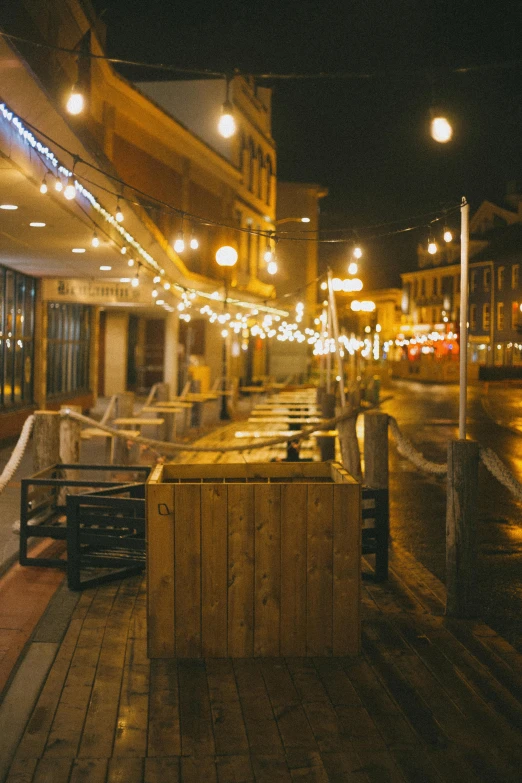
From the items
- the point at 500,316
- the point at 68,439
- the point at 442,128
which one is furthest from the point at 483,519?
the point at 500,316

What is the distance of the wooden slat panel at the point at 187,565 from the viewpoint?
205 inches

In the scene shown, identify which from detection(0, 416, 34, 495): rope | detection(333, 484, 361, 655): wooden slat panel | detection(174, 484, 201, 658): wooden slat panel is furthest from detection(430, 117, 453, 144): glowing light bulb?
detection(0, 416, 34, 495): rope

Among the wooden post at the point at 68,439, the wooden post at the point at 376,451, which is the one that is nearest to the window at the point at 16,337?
the wooden post at the point at 68,439

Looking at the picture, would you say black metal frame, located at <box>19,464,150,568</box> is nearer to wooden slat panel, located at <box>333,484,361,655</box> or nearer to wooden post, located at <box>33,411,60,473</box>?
wooden post, located at <box>33,411,60,473</box>

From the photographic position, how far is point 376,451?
27.3 ft

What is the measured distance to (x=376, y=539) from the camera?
287 inches

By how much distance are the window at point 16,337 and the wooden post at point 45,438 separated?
786 cm

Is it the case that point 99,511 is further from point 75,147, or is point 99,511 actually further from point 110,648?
point 75,147

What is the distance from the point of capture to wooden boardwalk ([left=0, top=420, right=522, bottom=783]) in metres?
3.88

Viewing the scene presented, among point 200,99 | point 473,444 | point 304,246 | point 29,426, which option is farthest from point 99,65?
point 304,246

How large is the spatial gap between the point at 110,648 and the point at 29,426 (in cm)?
375

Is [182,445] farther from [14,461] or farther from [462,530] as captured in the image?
[462,530]

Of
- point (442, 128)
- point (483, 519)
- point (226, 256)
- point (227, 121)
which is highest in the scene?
point (226, 256)

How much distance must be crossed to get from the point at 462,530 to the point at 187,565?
6.95 feet
